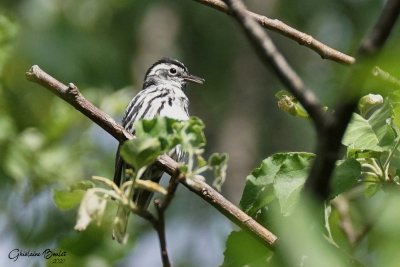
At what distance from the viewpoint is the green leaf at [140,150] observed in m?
1.78

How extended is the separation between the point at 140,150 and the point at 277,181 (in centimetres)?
59

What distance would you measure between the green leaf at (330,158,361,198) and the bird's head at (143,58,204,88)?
454 cm

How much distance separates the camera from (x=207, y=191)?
2.25 meters

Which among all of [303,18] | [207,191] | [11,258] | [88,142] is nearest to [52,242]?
[11,258]

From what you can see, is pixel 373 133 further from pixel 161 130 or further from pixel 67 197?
pixel 67 197

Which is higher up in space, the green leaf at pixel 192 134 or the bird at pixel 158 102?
the green leaf at pixel 192 134

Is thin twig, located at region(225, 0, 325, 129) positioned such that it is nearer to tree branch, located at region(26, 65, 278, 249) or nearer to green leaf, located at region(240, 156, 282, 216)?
tree branch, located at region(26, 65, 278, 249)

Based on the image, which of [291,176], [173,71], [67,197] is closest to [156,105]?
[173,71]

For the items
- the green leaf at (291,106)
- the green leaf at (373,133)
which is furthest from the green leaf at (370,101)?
the green leaf at (291,106)

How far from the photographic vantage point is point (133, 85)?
10.7 metres

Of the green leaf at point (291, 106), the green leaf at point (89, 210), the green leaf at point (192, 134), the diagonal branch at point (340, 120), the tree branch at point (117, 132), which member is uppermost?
the diagonal branch at point (340, 120)

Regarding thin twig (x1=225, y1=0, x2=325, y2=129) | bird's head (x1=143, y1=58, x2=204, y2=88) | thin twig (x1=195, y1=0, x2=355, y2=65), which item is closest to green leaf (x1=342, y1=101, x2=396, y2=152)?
thin twig (x1=195, y1=0, x2=355, y2=65)

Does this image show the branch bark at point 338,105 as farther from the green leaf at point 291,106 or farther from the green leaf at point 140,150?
the green leaf at point 291,106

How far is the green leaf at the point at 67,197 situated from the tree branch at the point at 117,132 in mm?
315
